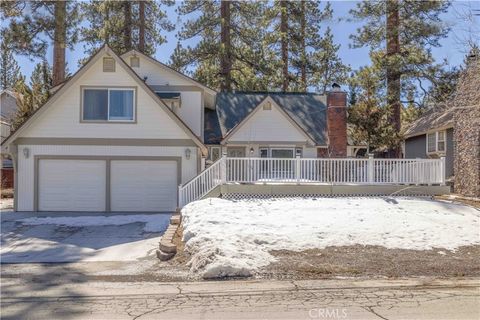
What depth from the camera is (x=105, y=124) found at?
57.9 ft

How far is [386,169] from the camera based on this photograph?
15766mm

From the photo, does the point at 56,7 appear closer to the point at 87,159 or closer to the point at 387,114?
the point at 87,159

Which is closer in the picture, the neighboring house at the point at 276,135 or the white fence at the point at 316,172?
the white fence at the point at 316,172

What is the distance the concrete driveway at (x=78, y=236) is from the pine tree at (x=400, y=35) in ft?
56.1

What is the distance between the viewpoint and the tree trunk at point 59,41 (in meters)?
24.0

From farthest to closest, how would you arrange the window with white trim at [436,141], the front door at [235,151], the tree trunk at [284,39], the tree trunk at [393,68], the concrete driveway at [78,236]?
the tree trunk at [284,39]
the tree trunk at [393,68]
the window with white trim at [436,141]
the front door at [235,151]
the concrete driveway at [78,236]

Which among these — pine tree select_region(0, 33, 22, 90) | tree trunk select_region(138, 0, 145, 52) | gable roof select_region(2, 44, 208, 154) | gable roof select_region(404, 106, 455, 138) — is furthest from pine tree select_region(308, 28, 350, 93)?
pine tree select_region(0, 33, 22, 90)

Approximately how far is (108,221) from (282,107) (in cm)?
1339

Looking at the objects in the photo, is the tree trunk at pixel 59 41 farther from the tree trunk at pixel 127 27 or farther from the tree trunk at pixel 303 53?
the tree trunk at pixel 303 53

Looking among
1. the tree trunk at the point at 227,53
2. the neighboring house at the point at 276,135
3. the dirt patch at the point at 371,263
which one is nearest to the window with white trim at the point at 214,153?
the neighboring house at the point at 276,135

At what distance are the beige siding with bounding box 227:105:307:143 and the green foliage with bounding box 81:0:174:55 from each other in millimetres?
11082

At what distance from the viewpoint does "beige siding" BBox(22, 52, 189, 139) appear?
17453 mm

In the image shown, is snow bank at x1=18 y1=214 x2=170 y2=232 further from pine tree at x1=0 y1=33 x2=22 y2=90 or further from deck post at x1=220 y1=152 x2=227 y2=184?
pine tree at x1=0 y1=33 x2=22 y2=90

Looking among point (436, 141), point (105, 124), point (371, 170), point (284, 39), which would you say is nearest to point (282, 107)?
point (284, 39)
